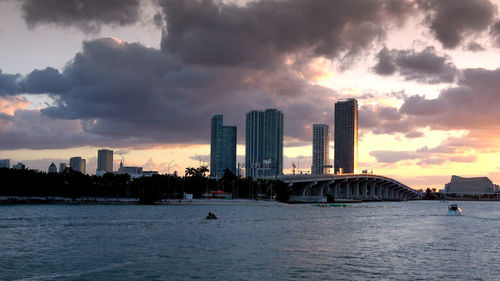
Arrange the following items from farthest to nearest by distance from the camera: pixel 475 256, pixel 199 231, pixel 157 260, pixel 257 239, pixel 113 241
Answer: pixel 199 231
pixel 257 239
pixel 113 241
pixel 475 256
pixel 157 260

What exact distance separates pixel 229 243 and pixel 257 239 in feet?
23.1

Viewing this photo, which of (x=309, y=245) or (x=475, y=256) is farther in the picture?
(x=309, y=245)

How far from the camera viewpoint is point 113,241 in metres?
70.9

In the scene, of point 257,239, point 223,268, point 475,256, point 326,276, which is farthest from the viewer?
point 257,239

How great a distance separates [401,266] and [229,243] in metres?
25.9

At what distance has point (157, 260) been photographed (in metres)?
55.3

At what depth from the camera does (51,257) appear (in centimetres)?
5588

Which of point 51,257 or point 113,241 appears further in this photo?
point 113,241

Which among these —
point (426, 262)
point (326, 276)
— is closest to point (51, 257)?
point (326, 276)

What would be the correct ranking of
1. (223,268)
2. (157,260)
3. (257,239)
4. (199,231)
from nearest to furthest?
(223,268) → (157,260) → (257,239) → (199,231)

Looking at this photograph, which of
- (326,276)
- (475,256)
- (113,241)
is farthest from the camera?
(113,241)

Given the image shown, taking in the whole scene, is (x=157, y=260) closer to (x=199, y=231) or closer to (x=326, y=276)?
(x=326, y=276)

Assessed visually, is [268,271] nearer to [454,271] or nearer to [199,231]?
[454,271]

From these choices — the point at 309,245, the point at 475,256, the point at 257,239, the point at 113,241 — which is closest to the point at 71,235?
the point at 113,241
